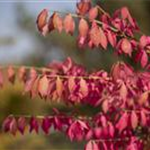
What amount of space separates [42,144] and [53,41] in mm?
3833

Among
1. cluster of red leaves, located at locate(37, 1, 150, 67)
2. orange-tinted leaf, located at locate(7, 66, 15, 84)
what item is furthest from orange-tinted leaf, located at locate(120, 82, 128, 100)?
orange-tinted leaf, located at locate(7, 66, 15, 84)

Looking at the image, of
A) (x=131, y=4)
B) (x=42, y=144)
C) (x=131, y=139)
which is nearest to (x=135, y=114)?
(x=131, y=139)

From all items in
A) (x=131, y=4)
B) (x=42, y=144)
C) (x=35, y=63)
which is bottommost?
(x=42, y=144)

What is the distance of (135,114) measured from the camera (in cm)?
285

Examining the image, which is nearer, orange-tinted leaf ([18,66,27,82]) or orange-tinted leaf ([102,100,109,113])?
orange-tinted leaf ([102,100,109,113])

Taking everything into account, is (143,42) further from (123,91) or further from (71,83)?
(71,83)

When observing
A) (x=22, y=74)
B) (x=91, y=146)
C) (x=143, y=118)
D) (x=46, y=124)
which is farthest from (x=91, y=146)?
(x=22, y=74)

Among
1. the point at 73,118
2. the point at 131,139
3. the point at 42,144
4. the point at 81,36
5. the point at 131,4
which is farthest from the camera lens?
the point at 131,4

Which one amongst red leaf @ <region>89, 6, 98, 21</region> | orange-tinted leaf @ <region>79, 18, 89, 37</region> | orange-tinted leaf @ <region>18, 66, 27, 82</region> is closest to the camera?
orange-tinted leaf @ <region>79, 18, 89, 37</region>

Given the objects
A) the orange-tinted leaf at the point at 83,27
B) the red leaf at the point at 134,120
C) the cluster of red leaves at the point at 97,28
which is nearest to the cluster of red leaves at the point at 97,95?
the red leaf at the point at 134,120

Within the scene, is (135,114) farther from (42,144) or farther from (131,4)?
(131,4)

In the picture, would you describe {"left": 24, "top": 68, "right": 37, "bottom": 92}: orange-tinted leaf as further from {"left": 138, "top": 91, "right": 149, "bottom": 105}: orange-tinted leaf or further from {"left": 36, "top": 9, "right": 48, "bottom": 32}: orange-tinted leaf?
{"left": 138, "top": 91, "right": 149, "bottom": 105}: orange-tinted leaf

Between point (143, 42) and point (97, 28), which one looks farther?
point (143, 42)

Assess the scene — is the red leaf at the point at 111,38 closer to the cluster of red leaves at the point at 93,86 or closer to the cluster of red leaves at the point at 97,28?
the cluster of red leaves at the point at 97,28
